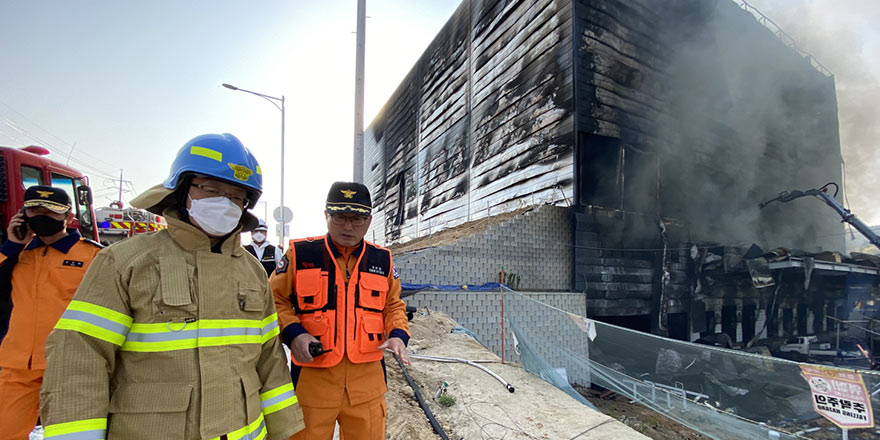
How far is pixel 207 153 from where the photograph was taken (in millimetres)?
1467

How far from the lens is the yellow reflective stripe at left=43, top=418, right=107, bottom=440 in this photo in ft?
3.43

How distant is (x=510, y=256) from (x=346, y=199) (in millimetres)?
7334

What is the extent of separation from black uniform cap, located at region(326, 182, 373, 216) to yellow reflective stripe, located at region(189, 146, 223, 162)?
0.81 m

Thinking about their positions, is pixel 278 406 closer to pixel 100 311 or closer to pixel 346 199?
pixel 100 311

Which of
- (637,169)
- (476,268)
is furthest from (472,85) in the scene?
(476,268)

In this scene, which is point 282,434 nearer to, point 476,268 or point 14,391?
point 14,391

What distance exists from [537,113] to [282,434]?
10512 millimetres

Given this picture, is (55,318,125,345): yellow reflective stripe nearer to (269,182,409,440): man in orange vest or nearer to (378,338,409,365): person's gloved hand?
(269,182,409,440): man in orange vest

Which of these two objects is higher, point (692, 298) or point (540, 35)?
point (540, 35)

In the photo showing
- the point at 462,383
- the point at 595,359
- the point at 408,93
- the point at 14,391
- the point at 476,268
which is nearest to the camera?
the point at 14,391

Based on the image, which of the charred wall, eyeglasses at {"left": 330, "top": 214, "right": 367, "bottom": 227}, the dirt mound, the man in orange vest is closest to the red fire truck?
the dirt mound

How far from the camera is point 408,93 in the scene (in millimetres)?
20438

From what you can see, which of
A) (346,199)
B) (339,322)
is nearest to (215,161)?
(346,199)

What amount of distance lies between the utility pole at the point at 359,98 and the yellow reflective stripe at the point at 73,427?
5.28 metres
